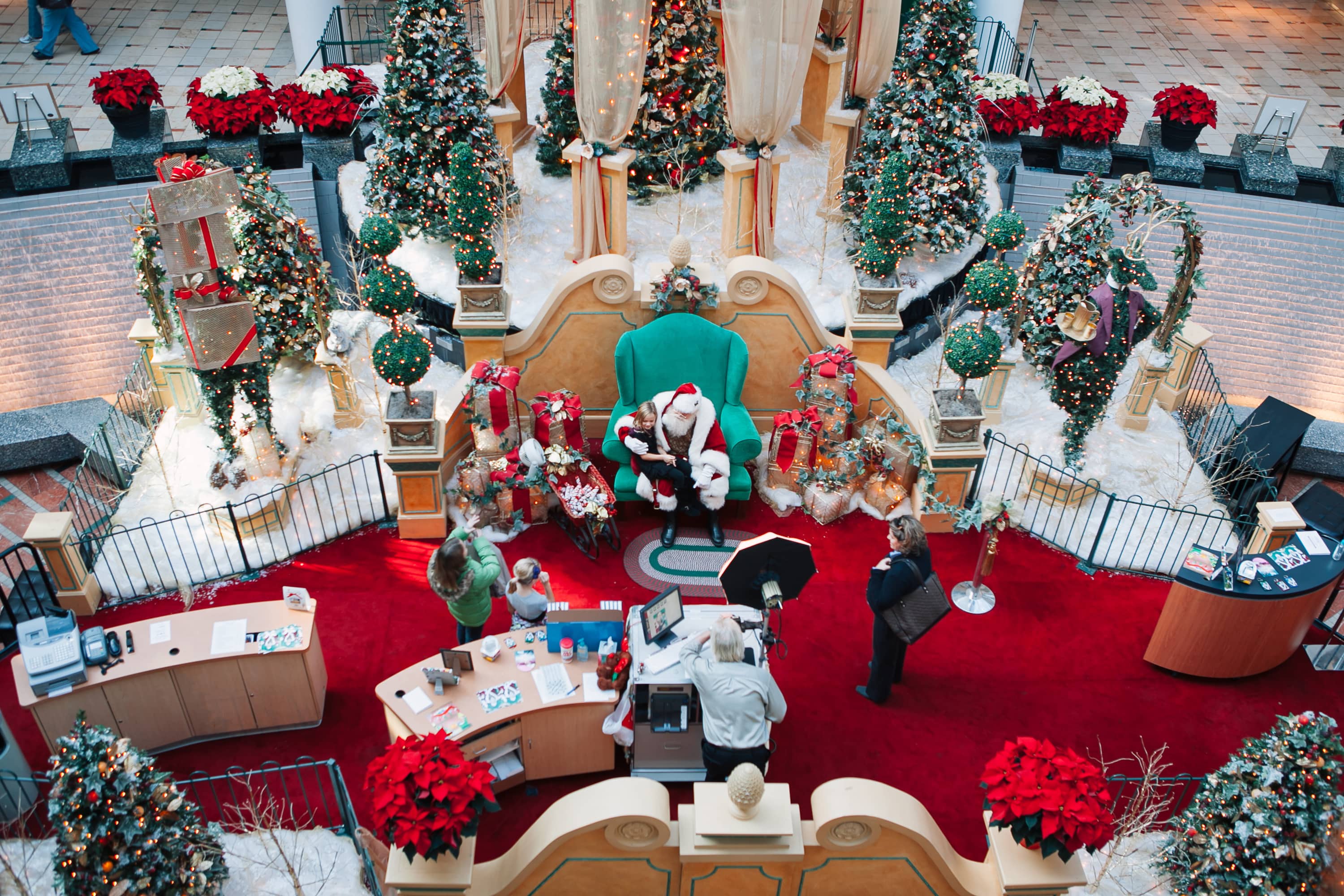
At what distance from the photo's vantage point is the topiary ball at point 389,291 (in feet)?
24.7

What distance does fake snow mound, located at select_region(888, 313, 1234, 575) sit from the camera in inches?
311

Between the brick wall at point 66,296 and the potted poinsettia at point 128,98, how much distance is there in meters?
0.65

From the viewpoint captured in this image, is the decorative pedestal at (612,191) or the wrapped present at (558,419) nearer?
the wrapped present at (558,419)

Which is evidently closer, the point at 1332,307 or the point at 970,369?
the point at 970,369

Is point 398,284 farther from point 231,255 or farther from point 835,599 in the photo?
point 835,599

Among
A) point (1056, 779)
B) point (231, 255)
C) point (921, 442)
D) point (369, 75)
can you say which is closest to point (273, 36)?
point (369, 75)

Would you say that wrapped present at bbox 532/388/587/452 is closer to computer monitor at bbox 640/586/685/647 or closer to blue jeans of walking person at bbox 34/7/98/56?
computer monitor at bbox 640/586/685/647

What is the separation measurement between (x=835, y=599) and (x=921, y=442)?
4.58 feet

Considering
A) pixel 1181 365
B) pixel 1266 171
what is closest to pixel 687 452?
pixel 1181 365

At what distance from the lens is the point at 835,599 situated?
7.43 m

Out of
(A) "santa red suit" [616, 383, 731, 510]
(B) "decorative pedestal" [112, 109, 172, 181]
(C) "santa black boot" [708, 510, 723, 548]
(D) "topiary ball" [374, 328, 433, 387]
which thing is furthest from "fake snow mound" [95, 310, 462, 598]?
(B) "decorative pedestal" [112, 109, 172, 181]

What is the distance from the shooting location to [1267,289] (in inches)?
443

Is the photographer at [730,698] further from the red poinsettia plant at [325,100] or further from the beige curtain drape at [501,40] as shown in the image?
the red poinsettia plant at [325,100]

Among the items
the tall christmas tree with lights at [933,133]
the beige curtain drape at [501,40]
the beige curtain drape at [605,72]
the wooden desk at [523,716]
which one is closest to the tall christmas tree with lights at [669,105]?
the beige curtain drape at [501,40]
